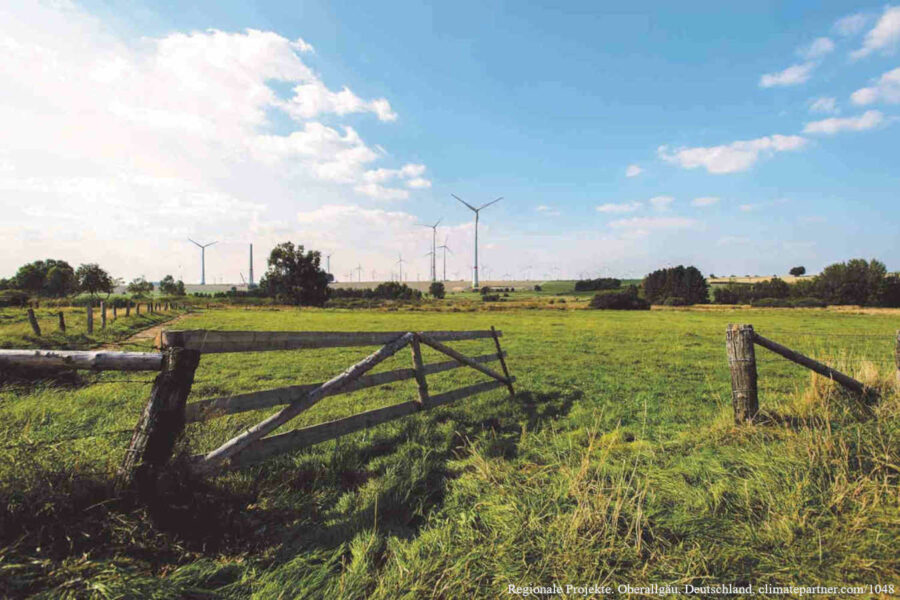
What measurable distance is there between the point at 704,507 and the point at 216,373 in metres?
12.6

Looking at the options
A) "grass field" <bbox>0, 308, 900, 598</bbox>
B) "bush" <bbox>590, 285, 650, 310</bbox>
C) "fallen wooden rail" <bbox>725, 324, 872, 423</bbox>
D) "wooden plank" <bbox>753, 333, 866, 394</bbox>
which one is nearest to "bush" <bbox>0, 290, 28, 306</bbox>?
"grass field" <bbox>0, 308, 900, 598</bbox>

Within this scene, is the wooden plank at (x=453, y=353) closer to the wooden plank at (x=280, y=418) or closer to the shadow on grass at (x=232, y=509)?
the wooden plank at (x=280, y=418)

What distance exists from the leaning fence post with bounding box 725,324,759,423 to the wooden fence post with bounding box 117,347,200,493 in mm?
6635

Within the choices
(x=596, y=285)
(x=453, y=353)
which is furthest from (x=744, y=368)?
(x=596, y=285)

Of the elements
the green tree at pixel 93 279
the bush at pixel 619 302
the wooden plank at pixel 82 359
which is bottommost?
the bush at pixel 619 302

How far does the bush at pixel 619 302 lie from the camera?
A: 89312mm

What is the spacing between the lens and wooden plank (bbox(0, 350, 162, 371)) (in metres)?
3.42

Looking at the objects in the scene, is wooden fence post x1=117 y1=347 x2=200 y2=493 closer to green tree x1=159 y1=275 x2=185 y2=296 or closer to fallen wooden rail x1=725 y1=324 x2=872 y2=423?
fallen wooden rail x1=725 y1=324 x2=872 y2=423

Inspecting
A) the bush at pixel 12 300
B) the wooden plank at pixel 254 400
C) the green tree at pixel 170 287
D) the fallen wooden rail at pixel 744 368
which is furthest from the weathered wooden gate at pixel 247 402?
the green tree at pixel 170 287

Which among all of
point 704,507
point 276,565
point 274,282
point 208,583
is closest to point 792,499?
point 704,507

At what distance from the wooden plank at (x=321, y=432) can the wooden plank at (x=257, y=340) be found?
104 cm

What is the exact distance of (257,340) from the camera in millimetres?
4938

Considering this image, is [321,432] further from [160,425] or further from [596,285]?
[596,285]

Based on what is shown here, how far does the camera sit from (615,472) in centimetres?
435
